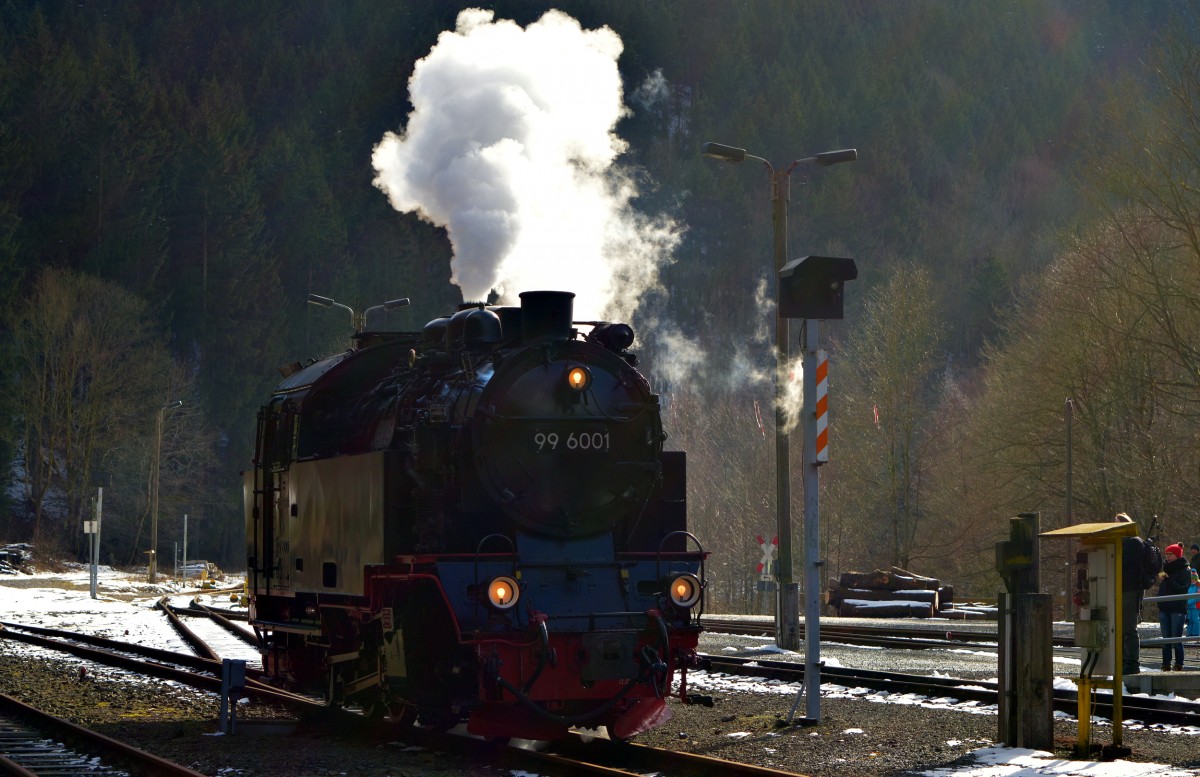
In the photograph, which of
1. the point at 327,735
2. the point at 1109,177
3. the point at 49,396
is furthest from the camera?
the point at 49,396

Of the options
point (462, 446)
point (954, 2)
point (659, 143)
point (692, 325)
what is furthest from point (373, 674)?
point (954, 2)

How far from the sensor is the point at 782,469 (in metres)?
20.4

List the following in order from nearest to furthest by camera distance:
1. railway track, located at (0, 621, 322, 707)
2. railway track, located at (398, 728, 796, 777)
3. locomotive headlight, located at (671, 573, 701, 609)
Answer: railway track, located at (398, 728, 796, 777) → locomotive headlight, located at (671, 573, 701, 609) → railway track, located at (0, 621, 322, 707)

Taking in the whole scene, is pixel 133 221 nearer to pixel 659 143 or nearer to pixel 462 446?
pixel 659 143

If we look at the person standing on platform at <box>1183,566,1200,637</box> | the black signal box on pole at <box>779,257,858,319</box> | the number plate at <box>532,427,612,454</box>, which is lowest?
the person standing on platform at <box>1183,566,1200,637</box>

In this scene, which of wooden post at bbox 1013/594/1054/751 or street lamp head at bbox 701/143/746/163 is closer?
wooden post at bbox 1013/594/1054/751

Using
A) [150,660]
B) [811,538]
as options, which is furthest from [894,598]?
[811,538]

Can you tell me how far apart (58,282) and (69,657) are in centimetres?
4582

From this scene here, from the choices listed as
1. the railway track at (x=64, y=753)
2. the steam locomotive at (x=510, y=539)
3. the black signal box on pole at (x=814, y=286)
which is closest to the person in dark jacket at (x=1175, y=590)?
the black signal box on pole at (x=814, y=286)

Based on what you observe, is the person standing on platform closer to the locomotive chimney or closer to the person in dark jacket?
the person in dark jacket

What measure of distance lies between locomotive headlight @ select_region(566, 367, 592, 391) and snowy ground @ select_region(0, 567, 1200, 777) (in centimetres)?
334

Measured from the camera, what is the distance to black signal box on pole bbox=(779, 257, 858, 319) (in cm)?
1225

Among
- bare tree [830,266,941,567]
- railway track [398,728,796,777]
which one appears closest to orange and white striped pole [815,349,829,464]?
railway track [398,728,796,777]

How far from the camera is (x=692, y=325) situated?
91062mm
